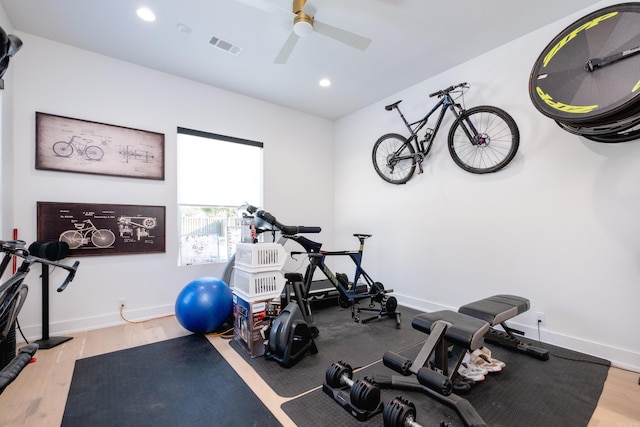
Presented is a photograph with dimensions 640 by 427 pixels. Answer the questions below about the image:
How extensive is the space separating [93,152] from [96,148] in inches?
2.2

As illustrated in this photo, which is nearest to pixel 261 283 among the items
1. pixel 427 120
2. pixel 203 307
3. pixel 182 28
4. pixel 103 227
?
pixel 203 307

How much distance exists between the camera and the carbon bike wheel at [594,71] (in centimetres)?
179

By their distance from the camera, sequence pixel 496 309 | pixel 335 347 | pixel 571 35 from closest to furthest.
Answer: pixel 571 35 → pixel 496 309 → pixel 335 347

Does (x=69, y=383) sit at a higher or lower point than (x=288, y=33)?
lower

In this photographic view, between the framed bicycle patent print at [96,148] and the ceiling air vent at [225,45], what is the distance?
132 centimetres

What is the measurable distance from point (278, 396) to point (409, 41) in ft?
11.4

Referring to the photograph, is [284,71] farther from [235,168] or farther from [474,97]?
[474,97]

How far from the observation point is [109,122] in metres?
3.19

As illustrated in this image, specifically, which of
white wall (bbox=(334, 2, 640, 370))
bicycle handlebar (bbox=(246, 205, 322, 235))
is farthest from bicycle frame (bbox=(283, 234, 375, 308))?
white wall (bbox=(334, 2, 640, 370))

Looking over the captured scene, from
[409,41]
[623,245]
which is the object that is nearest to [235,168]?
[409,41]

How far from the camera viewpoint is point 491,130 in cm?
310

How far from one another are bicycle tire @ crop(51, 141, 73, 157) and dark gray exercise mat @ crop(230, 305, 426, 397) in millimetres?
2664

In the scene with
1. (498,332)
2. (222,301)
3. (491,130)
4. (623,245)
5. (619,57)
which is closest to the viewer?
(619,57)

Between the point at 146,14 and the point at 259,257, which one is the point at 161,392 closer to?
the point at 259,257
